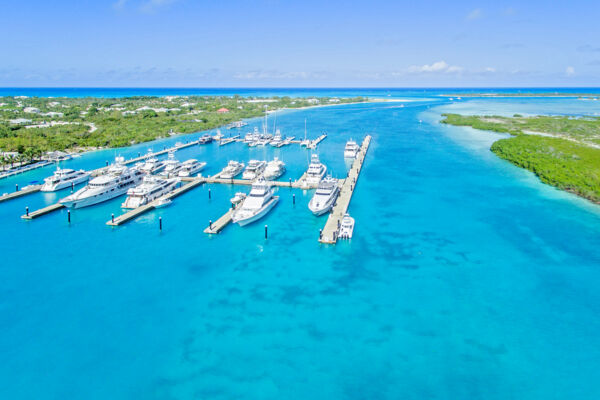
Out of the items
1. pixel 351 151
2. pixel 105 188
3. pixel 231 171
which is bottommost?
pixel 105 188

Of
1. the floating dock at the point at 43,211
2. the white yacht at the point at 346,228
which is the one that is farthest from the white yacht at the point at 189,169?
the white yacht at the point at 346,228

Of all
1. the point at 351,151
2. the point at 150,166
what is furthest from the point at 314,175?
the point at 150,166

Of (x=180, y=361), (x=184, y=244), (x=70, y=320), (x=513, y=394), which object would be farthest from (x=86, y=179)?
(x=513, y=394)

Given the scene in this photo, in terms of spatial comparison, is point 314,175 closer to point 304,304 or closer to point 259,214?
point 259,214

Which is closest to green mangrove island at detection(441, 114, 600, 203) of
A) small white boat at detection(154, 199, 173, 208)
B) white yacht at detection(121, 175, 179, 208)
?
small white boat at detection(154, 199, 173, 208)

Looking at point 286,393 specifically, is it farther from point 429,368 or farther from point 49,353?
point 49,353

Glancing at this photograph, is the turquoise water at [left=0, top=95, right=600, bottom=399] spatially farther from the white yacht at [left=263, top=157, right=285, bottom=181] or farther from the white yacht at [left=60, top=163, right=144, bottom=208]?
the white yacht at [left=263, top=157, right=285, bottom=181]

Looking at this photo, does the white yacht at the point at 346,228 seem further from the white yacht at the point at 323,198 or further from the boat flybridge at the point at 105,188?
the boat flybridge at the point at 105,188
